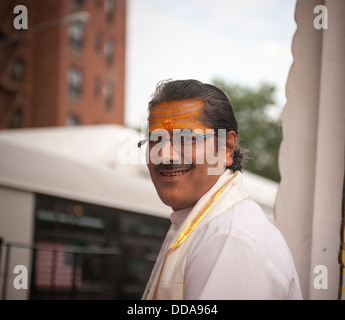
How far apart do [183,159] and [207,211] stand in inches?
6.8

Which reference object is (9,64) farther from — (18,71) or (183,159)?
(183,159)

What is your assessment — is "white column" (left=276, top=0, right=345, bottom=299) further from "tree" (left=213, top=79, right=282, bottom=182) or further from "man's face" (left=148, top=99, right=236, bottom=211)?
"tree" (left=213, top=79, right=282, bottom=182)

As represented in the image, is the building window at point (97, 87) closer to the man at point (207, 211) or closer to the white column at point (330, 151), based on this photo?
the white column at point (330, 151)

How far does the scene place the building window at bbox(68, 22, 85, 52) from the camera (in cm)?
2819

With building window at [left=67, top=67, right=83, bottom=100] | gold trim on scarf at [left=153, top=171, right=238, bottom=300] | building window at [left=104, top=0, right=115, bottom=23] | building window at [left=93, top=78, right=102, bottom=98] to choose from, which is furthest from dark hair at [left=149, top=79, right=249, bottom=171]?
building window at [left=104, top=0, right=115, bottom=23]

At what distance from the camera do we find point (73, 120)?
28.5 metres

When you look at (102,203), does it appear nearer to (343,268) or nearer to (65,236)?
(65,236)

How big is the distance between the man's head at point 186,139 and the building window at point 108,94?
30092 millimetres

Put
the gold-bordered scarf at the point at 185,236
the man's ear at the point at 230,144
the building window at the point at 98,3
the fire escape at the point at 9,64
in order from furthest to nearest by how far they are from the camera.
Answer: the building window at the point at 98,3
the fire escape at the point at 9,64
the man's ear at the point at 230,144
the gold-bordered scarf at the point at 185,236

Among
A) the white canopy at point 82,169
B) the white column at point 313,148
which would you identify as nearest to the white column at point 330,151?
the white column at point 313,148

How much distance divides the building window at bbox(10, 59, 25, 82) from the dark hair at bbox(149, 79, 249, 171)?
25.0m

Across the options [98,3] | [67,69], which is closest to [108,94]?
[67,69]

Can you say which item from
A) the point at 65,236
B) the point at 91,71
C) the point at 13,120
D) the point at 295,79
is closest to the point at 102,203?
the point at 65,236

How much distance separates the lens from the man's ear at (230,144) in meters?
1.55
